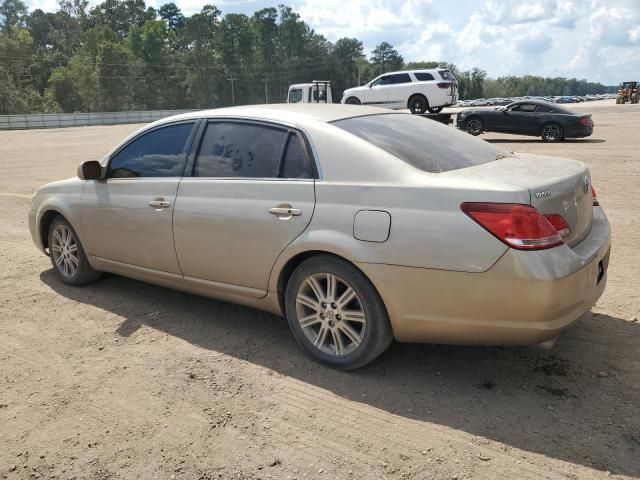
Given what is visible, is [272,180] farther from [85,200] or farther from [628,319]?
[628,319]

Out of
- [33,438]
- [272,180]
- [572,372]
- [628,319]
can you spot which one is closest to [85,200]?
[272,180]

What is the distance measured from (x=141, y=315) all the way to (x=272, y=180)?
1.74 m

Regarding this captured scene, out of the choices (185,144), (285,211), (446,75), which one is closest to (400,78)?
(446,75)

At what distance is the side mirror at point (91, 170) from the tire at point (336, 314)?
84.8 inches

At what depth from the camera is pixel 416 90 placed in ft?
74.9

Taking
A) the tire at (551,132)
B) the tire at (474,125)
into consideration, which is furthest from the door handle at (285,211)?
the tire at (474,125)

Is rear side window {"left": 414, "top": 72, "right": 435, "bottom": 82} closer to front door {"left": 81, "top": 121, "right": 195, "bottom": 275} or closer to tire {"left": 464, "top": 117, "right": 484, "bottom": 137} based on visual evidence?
tire {"left": 464, "top": 117, "right": 484, "bottom": 137}

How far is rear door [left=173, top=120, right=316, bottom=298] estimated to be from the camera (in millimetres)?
3590

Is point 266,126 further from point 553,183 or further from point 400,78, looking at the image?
point 400,78

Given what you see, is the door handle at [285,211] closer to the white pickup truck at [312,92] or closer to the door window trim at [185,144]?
the door window trim at [185,144]

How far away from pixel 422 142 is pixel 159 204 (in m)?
1.97

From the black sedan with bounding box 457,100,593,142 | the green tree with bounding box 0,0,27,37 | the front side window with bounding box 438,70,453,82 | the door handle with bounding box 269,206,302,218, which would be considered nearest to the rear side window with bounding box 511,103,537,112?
the black sedan with bounding box 457,100,593,142

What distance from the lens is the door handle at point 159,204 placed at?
420 centimetres

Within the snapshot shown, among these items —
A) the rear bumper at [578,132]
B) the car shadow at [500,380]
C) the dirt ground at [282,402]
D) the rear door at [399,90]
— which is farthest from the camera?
the rear door at [399,90]
